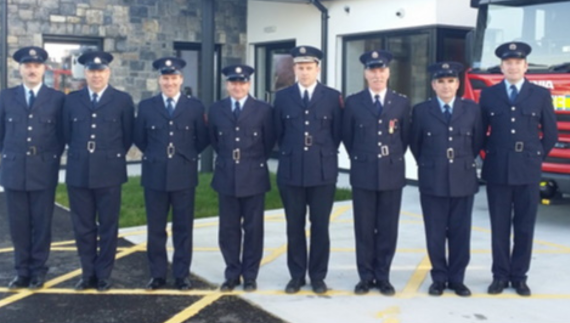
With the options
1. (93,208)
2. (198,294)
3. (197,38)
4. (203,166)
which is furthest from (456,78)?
(197,38)

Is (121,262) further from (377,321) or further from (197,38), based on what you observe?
(197,38)

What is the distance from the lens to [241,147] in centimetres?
605

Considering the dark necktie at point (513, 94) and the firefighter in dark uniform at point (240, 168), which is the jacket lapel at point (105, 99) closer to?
the firefighter in dark uniform at point (240, 168)

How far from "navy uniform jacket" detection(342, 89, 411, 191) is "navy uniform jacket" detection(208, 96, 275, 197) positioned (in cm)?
72

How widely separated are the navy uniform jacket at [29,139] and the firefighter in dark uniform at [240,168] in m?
1.30

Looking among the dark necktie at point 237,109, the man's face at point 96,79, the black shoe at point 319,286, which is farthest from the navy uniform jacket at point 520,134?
the man's face at point 96,79

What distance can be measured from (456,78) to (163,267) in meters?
2.85

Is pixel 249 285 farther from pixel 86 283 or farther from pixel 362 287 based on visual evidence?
pixel 86 283

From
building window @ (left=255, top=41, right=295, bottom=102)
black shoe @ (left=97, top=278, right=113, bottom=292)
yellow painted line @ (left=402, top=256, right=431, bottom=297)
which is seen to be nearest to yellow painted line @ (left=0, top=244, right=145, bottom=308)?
black shoe @ (left=97, top=278, right=113, bottom=292)

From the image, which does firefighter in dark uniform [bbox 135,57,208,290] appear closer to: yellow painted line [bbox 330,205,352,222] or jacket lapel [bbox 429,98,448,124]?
jacket lapel [bbox 429,98,448,124]

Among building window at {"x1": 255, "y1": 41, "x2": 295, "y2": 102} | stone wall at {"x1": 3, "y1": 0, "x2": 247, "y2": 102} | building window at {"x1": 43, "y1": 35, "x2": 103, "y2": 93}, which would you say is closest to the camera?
stone wall at {"x1": 3, "y1": 0, "x2": 247, "y2": 102}

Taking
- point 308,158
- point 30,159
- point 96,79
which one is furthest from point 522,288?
point 30,159

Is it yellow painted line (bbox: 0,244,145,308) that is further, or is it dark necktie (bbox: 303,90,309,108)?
dark necktie (bbox: 303,90,309,108)

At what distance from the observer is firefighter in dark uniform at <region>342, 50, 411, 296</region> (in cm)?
591
